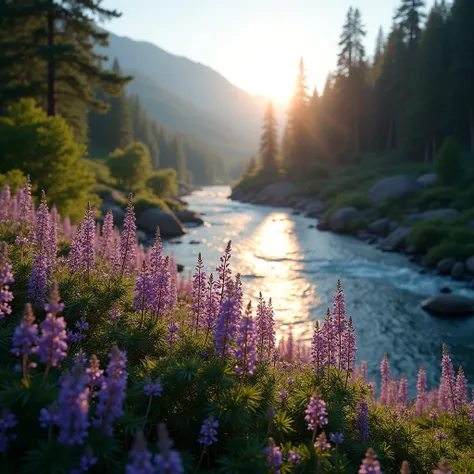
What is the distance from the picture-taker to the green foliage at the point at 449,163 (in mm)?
43031

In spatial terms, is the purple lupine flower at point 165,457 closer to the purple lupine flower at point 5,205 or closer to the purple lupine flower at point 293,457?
the purple lupine flower at point 293,457

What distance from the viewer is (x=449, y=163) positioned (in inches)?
1718

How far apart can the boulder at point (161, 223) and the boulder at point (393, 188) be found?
76.2 ft

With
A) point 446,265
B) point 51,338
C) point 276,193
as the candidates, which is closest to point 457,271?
point 446,265

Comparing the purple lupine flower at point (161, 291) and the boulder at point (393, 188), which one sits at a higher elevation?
the boulder at point (393, 188)

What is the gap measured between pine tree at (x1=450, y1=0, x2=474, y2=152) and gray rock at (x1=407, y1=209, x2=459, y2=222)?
1980 cm

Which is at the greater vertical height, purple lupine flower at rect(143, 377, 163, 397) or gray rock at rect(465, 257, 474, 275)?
purple lupine flower at rect(143, 377, 163, 397)

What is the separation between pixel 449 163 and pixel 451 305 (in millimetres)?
27845

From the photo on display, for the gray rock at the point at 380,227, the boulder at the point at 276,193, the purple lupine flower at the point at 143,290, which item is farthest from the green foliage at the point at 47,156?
the boulder at the point at 276,193

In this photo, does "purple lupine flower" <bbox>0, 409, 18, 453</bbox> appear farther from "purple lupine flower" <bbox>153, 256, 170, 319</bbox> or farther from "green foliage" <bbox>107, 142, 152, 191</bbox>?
"green foliage" <bbox>107, 142, 152, 191</bbox>

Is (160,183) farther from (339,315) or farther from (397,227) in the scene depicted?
(339,315)

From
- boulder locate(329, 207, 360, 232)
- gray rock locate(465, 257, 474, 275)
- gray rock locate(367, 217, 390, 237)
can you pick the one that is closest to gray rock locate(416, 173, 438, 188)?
boulder locate(329, 207, 360, 232)

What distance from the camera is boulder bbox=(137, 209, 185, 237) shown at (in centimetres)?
4044

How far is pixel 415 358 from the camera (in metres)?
16.5
